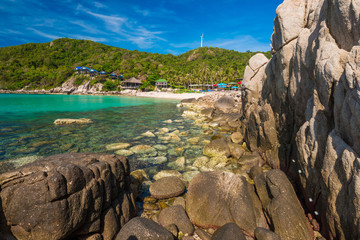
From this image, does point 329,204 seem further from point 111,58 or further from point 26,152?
point 111,58

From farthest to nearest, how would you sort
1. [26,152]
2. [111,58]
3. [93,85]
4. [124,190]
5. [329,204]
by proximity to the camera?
[111,58] < [93,85] < [26,152] < [124,190] < [329,204]

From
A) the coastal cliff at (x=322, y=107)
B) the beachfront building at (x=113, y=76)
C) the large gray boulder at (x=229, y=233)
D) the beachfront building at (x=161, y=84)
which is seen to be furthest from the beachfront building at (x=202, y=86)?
the large gray boulder at (x=229, y=233)

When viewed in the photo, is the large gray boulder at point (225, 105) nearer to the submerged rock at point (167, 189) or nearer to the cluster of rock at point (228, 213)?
the submerged rock at point (167, 189)

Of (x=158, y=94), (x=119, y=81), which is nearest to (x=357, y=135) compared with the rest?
(x=158, y=94)

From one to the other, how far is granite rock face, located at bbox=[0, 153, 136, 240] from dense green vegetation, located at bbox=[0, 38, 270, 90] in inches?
3706

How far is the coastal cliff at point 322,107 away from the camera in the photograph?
4055 mm

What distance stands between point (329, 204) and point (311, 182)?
1234 mm

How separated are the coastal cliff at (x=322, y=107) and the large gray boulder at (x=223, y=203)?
2.00 meters

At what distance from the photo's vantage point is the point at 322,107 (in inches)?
221

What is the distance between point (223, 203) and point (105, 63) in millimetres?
157074

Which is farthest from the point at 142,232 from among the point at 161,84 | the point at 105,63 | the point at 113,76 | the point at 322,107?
→ the point at 105,63

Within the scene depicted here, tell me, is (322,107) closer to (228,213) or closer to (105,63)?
(228,213)

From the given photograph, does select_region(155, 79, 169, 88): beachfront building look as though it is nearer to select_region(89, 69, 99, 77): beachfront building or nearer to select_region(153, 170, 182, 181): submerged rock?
select_region(89, 69, 99, 77): beachfront building

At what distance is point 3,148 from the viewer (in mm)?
13320
